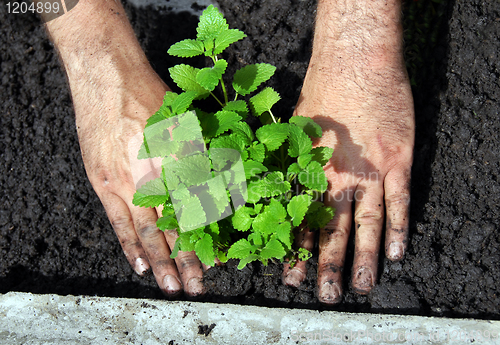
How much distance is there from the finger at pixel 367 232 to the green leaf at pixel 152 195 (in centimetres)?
97

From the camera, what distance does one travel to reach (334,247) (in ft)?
5.78

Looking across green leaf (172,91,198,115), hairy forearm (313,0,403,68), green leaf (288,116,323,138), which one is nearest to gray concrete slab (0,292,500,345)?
green leaf (288,116,323,138)

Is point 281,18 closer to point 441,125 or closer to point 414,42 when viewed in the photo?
point 414,42

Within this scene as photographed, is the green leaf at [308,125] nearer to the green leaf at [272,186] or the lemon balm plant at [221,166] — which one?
the lemon balm plant at [221,166]

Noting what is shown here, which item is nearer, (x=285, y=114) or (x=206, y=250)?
(x=206, y=250)

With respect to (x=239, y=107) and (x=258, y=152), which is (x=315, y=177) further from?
(x=239, y=107)

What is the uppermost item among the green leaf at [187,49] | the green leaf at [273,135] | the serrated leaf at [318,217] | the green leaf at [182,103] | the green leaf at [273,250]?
the green leaf at [187,49]

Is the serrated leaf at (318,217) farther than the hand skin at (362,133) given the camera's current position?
No

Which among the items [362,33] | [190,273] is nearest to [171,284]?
[190,273]

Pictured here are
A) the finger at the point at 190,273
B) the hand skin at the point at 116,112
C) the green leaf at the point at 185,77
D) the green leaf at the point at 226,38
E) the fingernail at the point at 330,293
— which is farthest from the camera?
the hand skin at the point at 116,112

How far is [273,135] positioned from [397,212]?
845mm

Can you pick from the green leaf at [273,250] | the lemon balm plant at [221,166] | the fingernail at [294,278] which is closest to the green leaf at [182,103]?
the lemon balm plant at [221,166]

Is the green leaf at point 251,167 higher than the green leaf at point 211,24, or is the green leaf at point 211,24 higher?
the green leaf at point 211,24

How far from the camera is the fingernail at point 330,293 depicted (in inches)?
67.1
